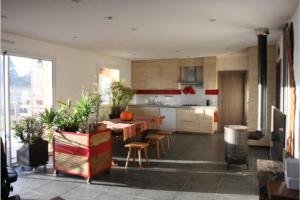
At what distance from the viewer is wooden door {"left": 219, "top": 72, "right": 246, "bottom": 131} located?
8734mm

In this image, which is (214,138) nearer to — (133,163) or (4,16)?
(133,163)

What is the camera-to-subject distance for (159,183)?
159 inches

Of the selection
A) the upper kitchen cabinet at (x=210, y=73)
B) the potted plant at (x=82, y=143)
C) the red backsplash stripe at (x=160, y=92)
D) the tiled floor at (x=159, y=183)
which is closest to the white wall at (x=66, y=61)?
the potted plant at (x=82, y=143)

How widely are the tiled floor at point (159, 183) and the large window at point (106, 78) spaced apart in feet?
9.57

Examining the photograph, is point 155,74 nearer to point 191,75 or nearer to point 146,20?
point 191,75

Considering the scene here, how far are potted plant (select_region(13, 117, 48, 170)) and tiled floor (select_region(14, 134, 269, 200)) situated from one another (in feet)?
0.68

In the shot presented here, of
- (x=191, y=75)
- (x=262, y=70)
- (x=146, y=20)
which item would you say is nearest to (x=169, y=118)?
(x=191, y=75)

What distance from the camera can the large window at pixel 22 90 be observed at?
500cm

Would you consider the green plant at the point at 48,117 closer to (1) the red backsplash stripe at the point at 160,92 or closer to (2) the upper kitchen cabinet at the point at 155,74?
(2) the upper kitchen cabinet at the point at 155,74

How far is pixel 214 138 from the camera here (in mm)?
7691

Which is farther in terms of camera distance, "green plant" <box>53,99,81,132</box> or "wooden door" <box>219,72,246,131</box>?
"wooden door" <box>219,72,246,131</box>

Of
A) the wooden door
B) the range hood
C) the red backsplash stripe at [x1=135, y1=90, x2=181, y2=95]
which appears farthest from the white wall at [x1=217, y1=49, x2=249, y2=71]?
the red backsplash stripe at [x1=135, y1=90, x2=181, y2=95]

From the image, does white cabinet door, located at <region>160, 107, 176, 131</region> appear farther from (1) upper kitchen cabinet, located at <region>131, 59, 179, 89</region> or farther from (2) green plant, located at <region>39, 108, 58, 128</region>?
(2) green plant, located at <region>39, 108, 58, 128</region>

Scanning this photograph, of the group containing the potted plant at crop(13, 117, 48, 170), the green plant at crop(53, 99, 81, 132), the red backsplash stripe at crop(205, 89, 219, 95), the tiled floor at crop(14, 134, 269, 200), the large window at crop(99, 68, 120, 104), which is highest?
the large window at crop(99, 68, 120, 104)
